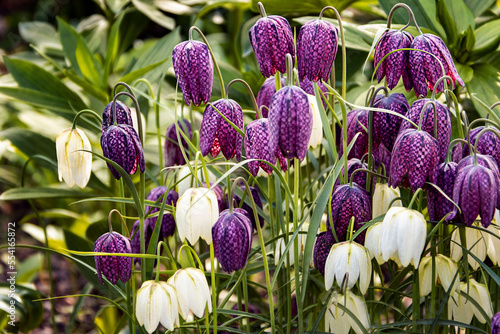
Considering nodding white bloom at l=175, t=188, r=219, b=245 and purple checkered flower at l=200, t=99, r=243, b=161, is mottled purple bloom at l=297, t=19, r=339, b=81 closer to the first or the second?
purple checkered flower at l=200, t=99, r=243, b=161

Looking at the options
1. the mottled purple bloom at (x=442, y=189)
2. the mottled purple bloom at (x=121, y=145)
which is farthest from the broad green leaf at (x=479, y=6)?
the mottled purple bloom at (x=121, y=145)

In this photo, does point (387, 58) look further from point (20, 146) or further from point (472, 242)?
point (20, 146)

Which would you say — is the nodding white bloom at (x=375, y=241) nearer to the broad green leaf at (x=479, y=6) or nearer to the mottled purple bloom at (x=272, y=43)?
the mottled purple bloom at (x=272, y=43)

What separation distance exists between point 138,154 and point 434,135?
0.44 m

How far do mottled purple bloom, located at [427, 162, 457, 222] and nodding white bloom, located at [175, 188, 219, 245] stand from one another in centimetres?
32

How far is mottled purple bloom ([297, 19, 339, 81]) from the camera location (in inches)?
32.4

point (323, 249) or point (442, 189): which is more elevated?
point (442, 189)

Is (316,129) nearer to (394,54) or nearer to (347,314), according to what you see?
(394,54)

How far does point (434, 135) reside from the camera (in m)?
0.79


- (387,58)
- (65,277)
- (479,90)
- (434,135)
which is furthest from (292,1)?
(65,277)

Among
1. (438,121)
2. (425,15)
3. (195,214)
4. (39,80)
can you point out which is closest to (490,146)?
(438,121)

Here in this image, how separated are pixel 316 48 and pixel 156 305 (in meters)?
0.45

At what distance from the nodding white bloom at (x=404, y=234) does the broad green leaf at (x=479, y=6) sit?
2.92 feet

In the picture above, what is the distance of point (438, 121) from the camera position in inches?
31.3
